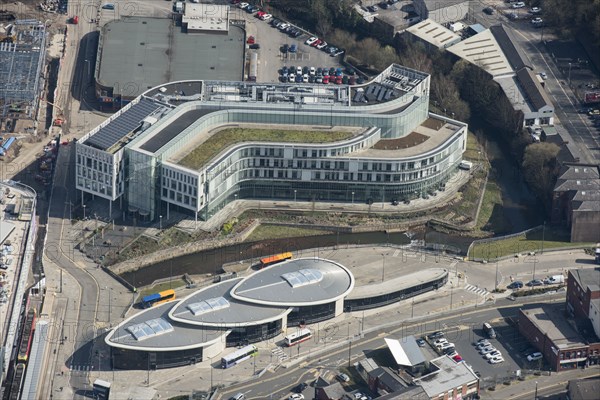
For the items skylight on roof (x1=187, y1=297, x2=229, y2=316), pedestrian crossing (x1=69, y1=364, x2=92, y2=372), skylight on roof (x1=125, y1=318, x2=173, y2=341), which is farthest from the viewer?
skylight on roof (x1=187, y1=297, x2=229, y2=316)

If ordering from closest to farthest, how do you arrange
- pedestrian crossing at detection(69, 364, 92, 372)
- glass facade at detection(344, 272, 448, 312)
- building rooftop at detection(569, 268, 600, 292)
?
pedestrian crossing at detection(69, 364, 92, 372) < building rooftop at detection(569, 268, 600, 292) < glass facade at detection(344, 272, 448, 312)

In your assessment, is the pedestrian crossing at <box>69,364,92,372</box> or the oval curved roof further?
the oval curved roof

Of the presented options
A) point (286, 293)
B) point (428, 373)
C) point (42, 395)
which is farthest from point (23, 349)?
point (428, 373)

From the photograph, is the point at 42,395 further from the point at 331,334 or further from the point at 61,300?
the point at 331,334

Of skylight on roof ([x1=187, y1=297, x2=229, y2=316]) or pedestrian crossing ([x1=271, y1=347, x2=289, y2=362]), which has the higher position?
skylight on roof ([x1=187, y1=297, x2=229, y2=316])

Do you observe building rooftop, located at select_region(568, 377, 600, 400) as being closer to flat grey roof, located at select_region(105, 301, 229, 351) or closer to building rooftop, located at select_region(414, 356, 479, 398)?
building rooftop, located at select_region(414, 356, 479, 398)

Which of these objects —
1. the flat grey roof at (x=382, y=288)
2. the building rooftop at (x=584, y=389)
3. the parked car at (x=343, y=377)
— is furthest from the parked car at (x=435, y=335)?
the building rooftop at (x=584, y=389)

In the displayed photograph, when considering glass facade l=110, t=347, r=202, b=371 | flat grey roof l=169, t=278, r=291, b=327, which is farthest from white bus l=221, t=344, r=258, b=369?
glass facade l=110, t=347, r=202, b=371

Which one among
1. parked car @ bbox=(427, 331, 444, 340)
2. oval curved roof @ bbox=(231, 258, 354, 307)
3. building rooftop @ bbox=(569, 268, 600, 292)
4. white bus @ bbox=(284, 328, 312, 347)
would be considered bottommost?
white bus @ bbox=(284, 328, 312, 347)
